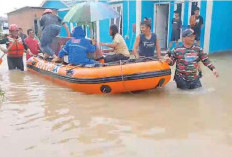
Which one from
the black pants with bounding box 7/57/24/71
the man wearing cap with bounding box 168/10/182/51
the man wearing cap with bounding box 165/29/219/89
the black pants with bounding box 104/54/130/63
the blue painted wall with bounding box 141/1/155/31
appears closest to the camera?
the man wearing cap with bounding box 165/29/219/89

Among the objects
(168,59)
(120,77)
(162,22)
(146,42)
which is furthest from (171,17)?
(120,77)

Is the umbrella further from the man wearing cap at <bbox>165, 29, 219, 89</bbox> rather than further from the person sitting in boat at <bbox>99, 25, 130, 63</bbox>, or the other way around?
the man wearing cap at <bbox>165, 29, 219, 89</bbox>

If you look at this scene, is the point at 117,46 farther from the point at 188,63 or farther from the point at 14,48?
the point at 14,48

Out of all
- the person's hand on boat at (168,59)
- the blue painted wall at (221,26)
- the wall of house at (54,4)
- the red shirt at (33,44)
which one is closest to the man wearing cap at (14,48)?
the red shirt at (33,44)

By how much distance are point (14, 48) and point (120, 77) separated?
13.0ft

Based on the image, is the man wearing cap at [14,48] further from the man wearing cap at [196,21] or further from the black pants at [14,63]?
the man wearing cap at [196,21]

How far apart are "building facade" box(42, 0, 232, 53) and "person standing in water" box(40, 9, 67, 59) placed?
4566mm

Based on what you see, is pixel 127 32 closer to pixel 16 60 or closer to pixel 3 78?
pixel 16 60

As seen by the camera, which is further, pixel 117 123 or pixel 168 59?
pixel 168 59

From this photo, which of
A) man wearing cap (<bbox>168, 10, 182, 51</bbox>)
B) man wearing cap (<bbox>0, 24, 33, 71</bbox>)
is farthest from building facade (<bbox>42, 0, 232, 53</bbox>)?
man wearing cap (<bbox>0, 24, 33, 71</bbox>)

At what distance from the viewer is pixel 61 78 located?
19.9 ft

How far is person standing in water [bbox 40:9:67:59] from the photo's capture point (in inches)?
294

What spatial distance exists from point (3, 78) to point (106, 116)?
4.12 metres

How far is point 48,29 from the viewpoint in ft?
24.5
